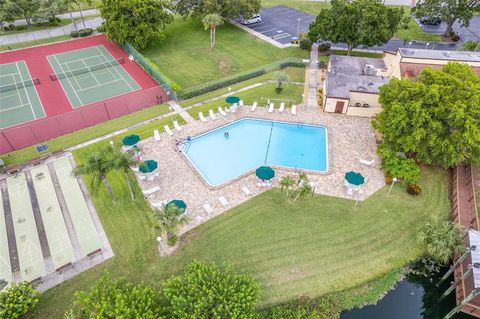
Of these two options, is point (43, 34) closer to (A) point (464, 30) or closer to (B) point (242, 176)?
(B) point (242, 176)

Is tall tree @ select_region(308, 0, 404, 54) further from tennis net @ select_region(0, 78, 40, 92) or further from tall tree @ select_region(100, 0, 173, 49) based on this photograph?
tennis net @ select_region(0, 78, 40, 92)

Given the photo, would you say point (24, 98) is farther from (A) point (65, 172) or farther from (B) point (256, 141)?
(B) point (256, 141)

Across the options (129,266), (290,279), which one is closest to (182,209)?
(129,266)

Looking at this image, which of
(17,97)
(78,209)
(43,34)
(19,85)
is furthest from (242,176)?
(43,34)

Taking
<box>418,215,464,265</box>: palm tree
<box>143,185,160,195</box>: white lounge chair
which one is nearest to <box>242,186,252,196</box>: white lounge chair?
<box>143,185,160,195</box>: white lounge chair

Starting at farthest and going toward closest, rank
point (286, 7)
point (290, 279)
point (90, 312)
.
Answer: point (286, 7) < point (290, 279) < point (90, 312)

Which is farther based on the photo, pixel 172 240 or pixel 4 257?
pixel 172 240
